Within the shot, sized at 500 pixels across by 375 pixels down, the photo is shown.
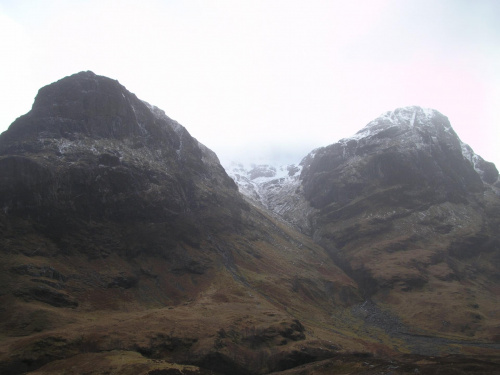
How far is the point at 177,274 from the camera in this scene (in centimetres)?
12306

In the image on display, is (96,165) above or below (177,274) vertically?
above

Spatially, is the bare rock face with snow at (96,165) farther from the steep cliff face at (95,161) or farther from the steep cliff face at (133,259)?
the steep cliff face at (133,259)

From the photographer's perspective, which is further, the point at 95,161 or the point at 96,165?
the point at 95,161

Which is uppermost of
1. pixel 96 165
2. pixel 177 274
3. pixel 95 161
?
pixel 95 161

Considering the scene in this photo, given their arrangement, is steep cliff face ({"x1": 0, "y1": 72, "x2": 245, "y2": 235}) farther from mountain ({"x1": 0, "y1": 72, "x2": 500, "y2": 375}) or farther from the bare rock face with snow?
mountain ({"x1": 0, "y1": 72, "x2": 500, "y2": 375})

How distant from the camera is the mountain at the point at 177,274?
74062 millimetres

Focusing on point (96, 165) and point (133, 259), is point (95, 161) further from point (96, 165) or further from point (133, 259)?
point (133, 259)

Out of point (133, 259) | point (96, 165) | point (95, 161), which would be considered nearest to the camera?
point (133, 259)

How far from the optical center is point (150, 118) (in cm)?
17225

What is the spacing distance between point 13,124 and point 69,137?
20.2 metres

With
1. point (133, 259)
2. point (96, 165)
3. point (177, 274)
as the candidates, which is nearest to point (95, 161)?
point (96, 165)

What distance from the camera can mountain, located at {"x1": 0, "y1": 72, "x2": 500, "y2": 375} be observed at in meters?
74.1

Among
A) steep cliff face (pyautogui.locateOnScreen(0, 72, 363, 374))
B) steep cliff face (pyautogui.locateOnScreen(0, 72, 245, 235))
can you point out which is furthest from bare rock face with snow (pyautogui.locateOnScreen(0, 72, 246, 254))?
steep cliff face (pyautogui.locateOnScreen(0, 72, 363, 374))

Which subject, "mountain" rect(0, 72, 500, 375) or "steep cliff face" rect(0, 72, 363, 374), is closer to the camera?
"mountain" rect(0, 72, 500, 375)
